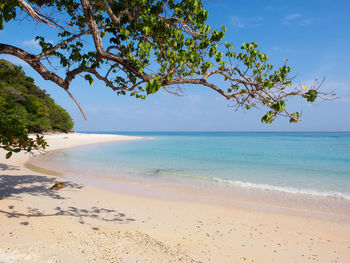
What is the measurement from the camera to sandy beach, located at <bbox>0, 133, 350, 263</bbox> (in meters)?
3.01

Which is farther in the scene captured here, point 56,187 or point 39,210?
point 56,187

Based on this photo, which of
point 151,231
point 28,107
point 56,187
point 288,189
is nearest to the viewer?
point 151,231

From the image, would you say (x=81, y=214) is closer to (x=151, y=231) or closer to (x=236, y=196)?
(x=151, y=231)

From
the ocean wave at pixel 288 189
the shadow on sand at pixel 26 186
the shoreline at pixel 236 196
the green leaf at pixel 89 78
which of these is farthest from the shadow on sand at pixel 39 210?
the ocean wave at pixel 288 189

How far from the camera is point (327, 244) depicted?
3.94m

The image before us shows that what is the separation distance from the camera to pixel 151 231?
4035mm

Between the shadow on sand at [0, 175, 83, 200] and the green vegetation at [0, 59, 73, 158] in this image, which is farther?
the green vegetation at [0, 59, 73, 158]

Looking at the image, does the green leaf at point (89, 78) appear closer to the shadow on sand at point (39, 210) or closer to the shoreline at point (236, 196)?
the shadow on sand at point (39, 210)

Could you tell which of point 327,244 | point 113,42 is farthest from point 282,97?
point 113,42

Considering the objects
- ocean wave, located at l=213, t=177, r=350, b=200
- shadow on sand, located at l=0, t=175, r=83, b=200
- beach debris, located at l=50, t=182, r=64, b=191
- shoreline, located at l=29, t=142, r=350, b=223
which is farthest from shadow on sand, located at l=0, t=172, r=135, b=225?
ocean wave, located at l=213, t=177, r=350, b=200

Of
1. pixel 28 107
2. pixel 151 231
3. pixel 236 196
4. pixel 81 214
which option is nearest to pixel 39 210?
pixel 81 214

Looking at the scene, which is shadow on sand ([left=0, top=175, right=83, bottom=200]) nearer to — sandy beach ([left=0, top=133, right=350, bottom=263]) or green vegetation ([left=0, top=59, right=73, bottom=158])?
sandy beach ([left=0, top=133, right=350, bottom=263])

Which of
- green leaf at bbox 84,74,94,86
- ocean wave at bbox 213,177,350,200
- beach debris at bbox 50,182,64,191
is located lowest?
beach debris at bbox 50,182,64,191

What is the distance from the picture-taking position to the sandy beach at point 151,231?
3010 millimetres
